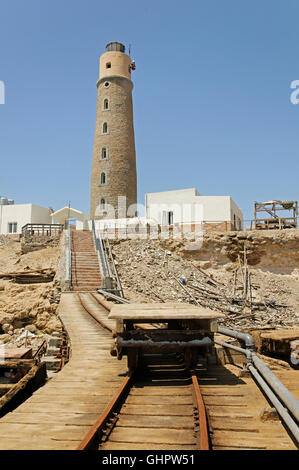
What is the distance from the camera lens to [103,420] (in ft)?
11.7

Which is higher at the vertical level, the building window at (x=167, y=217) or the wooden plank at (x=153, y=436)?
the building window at (x=167, y=217)

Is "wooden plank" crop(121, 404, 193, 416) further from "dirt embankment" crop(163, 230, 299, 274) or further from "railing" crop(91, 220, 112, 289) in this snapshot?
"dirt embankment" crop(163, 230, 299, 274)

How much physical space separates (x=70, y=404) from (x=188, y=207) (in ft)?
87.0

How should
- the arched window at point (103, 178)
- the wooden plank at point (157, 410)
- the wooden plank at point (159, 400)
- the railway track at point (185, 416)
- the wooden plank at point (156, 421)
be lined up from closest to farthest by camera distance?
the railway track at point (185, 416), the wooden plank at point (156, 421), the wooden plank at point (157, 410), the wooden plank at point (159, 400), the arched window at point (103, 178)

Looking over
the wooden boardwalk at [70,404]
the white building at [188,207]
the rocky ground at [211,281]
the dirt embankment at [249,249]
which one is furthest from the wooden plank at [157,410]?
the white building at [188,207]

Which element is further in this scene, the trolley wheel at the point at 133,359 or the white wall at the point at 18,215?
the white wall at the point at 18,215

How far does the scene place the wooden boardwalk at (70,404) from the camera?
11.2 feet

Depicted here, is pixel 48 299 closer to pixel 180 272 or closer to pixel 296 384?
pixel 180 272

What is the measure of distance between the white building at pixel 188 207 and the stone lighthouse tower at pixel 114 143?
10.6 feet

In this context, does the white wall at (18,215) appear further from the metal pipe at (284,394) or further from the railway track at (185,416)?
the metal pipe at (284,394)

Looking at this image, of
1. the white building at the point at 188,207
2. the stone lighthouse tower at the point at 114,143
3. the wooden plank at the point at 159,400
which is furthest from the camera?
the stone lighthouse tower at the point at 114,143

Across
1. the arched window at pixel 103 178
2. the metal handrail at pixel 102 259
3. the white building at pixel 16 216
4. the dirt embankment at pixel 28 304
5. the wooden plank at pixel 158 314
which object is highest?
the arched window at pixel 103 178

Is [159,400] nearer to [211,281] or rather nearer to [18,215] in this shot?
[211,281]

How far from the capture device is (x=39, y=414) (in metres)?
4.09
